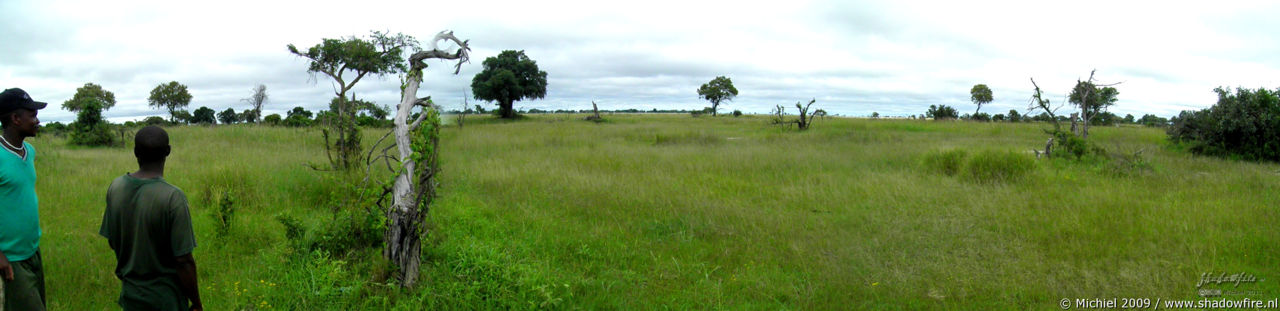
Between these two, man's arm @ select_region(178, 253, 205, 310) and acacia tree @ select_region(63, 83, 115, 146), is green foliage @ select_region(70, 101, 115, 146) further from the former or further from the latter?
man's arm @ select_region(178, 253, 205, 310)

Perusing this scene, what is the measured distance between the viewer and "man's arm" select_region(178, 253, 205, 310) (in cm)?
273

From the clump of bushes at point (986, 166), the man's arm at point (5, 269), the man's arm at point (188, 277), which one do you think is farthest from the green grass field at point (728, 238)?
the man's arm at point (5, 269)

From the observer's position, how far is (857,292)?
4820 millimetres

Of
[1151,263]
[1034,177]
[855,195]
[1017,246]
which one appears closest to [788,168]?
[855,195]

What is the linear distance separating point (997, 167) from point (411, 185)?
9.56m

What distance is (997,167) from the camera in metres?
9.84

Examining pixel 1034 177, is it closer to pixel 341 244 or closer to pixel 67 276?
pixel 341 244

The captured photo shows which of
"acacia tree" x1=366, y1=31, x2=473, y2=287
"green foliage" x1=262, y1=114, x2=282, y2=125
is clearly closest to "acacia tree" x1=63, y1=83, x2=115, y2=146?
"green foliage" x1=262, y1=114, x2=282, y2=125

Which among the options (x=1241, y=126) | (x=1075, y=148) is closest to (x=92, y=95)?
(x=1075, y=148)

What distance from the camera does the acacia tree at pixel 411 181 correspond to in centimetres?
400

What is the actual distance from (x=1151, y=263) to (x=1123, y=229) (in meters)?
1.20

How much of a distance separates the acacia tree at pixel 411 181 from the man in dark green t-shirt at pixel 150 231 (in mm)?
1340

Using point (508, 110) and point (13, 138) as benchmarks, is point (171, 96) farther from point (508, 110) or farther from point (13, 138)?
point (13, 138)

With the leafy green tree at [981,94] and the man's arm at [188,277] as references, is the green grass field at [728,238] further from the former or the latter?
the leafy green tree at [981,94]
